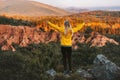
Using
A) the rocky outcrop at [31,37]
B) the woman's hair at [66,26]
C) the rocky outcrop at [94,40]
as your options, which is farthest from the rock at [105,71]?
the rocky outcrop at [94,40]

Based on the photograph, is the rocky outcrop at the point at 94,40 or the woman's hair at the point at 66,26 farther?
the rocky outcrop at the point at 94,40

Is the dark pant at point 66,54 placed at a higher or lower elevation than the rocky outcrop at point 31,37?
higher

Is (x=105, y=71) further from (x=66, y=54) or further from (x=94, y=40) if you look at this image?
(x=94, y=40)

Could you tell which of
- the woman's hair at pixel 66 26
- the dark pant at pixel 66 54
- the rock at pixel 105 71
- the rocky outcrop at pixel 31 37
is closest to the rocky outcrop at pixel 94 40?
the rocky outcrop at pixel 31 37

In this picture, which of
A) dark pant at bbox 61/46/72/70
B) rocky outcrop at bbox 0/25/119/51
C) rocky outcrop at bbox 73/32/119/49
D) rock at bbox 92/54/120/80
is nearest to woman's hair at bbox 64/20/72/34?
dark pant at bbox 61/46/72/70

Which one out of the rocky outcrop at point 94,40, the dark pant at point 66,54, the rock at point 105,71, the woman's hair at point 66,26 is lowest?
the rocky outcrop at point 94,40

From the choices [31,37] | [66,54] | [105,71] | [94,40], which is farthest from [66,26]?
[31,37]

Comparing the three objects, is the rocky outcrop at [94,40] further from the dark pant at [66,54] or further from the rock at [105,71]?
the rock at [105,71]

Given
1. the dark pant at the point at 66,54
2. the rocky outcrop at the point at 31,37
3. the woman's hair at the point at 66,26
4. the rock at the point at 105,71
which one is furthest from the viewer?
the rocky outcrop at the point at 31,37

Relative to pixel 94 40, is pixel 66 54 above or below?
above

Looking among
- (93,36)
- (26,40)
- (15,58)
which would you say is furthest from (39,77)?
(93,36)

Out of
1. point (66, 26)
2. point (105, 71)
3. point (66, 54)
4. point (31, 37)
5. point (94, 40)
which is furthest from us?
point (31, 37)

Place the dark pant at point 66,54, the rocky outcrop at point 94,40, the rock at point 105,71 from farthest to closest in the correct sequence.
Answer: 1. the rocky outcrop at point 94,40
2. the dark pant at point 66,54
3. the rock at point 105,71

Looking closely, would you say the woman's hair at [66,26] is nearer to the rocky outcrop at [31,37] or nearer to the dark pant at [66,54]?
the dark pant at [66,54]
